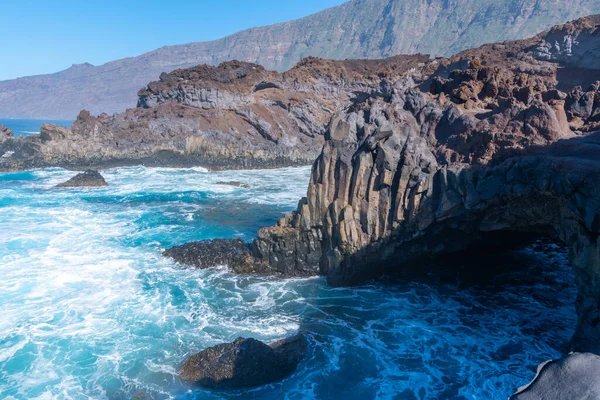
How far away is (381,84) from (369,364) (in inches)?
2011

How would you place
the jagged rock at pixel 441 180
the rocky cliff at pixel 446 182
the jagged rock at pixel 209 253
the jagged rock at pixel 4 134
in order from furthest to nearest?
the jagged rock at pixel 4 134, the jagged rock at pixel 209 253, the jagged rock at pixel 441 180, the rocky cliff at pixel 446 182

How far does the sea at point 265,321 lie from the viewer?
9.88m

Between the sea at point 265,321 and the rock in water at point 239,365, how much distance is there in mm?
260

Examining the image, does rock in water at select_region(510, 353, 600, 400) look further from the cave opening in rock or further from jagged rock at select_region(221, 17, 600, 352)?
the cave opening in rock

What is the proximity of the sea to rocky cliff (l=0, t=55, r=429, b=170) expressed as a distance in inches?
1045

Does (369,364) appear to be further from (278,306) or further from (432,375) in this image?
(278,306)

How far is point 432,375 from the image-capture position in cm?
1002

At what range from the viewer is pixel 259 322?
1255 cm

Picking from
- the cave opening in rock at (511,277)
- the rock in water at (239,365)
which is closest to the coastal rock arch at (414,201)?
the cave opening in rock at (511,277)

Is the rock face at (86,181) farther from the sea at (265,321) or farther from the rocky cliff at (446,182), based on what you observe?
the rocky cliff at (446,182)

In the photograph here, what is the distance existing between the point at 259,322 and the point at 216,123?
40.3 meters

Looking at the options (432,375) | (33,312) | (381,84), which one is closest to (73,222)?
(33,312)

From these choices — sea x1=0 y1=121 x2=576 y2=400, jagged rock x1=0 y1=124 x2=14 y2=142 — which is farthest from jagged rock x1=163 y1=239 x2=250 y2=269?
jagged rock x1=0 y1=124 x2=14 y2=142

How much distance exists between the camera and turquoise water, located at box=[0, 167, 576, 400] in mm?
9875
